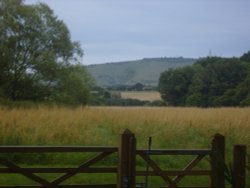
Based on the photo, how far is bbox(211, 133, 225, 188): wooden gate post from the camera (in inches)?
323

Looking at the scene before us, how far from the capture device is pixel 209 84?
72.8 metres

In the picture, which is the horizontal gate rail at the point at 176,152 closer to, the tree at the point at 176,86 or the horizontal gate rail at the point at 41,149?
the horizontal gate rail at the point at 41,149

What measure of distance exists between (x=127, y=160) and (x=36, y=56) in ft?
121

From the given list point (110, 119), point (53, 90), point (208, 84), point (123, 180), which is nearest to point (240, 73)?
point (208, 84)

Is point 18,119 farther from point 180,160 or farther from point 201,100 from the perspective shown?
point 201,100

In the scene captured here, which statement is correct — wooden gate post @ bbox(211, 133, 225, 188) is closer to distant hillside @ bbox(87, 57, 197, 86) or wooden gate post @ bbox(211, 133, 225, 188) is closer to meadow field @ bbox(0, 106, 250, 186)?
meadow field @ bbox(0, 106, 250, 186)

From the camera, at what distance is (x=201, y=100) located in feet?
238

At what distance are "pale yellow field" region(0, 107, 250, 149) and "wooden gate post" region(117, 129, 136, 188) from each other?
9.25 metres

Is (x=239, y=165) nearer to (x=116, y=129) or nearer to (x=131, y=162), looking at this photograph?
(x=131, y=162)

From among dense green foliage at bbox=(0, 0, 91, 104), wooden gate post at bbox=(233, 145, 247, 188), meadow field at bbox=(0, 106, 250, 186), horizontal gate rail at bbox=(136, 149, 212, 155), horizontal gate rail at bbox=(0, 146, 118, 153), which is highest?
dense green foliage at bbox=(0, 0, 91, 104)

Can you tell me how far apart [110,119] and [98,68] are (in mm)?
155321

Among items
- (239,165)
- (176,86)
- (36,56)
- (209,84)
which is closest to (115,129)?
(239,165)

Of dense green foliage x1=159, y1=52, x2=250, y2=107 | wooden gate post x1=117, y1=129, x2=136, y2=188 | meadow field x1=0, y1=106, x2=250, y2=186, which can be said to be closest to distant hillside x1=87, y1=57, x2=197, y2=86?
dense green foliage x1=159, y1=52, x2=250, y2=107

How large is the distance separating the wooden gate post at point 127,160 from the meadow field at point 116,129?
913 centimetres
